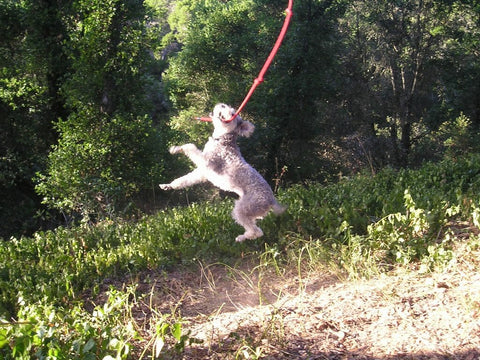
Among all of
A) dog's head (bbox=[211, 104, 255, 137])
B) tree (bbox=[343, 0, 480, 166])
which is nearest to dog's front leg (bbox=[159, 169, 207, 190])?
dog's head (bbox=[211, 104, 255, 137])

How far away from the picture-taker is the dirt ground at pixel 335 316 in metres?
2.89

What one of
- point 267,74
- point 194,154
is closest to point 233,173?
point 194,154

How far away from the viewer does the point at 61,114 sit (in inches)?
427

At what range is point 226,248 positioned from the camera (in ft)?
15.3

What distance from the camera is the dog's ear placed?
3926 mm

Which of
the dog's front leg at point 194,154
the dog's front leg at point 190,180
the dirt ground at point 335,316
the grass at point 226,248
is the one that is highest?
the dog's front leg at point 194,154

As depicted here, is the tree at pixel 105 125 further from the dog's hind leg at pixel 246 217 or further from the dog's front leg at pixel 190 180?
the dog's hind leg at pixel 246 217

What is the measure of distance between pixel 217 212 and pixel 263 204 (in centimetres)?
192

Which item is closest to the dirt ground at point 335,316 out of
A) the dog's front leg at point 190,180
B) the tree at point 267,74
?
the dog's front leg at point 190,180

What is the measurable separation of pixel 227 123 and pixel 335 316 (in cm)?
168

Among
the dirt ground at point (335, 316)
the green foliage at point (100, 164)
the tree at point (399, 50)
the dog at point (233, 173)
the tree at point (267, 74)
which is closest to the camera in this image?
the dirt ground at point (335, 316)

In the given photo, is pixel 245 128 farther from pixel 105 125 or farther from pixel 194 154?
pixel 105 125

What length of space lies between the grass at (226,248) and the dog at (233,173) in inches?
20.4

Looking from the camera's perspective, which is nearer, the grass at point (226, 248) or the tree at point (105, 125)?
the grass at point (226, 248)
